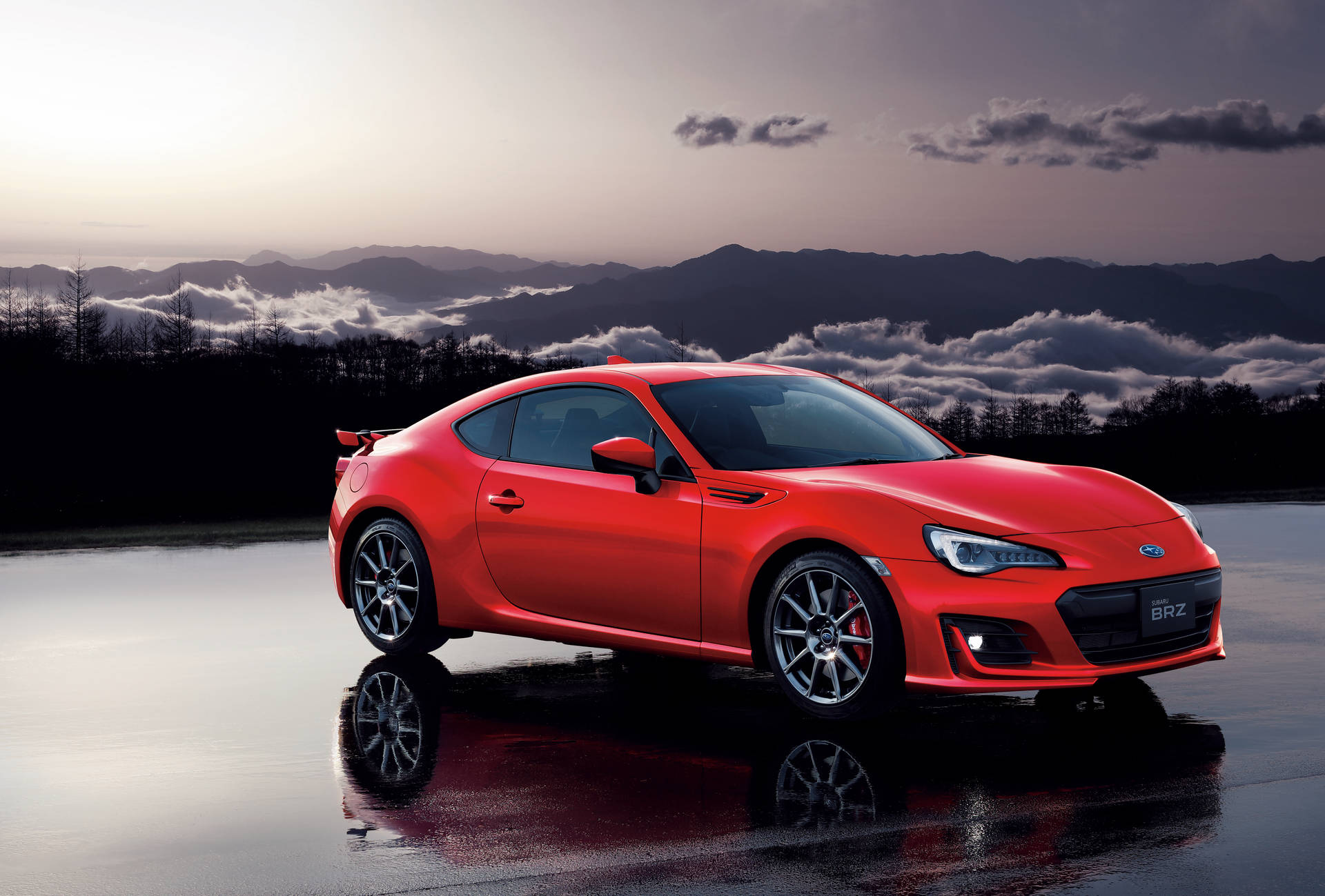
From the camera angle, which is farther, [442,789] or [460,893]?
[442,789]

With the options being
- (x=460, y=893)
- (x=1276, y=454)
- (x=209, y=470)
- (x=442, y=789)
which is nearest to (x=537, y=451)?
(x=442, y=789)

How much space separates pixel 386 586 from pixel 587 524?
1.84 m

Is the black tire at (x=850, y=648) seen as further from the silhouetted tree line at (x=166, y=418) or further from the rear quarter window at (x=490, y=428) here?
the silhouetted tree line at (x=166, y=418)

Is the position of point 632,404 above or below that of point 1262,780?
above

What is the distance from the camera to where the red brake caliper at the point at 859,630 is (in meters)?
5.97

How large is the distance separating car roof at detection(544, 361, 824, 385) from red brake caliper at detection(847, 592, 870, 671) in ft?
5.84

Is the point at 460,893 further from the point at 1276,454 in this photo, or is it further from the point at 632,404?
the point at 1276,454

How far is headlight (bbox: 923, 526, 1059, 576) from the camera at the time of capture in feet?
18.9

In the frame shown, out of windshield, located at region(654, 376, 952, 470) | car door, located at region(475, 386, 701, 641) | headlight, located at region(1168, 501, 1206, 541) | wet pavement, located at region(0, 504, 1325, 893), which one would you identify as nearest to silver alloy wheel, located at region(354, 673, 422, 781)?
wet pavement, located at region(0, 504, 1325, 893)

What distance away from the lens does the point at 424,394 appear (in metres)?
99.9

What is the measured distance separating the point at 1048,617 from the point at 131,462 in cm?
7725

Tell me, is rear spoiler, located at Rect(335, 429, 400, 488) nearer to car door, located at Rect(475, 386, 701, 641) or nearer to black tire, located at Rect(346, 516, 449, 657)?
black tire, located at Rect(346, 516, 449, 657)

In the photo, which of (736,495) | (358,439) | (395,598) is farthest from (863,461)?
(358,439)

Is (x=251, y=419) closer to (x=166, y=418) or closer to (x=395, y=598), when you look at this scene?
(x=166, y=418)
